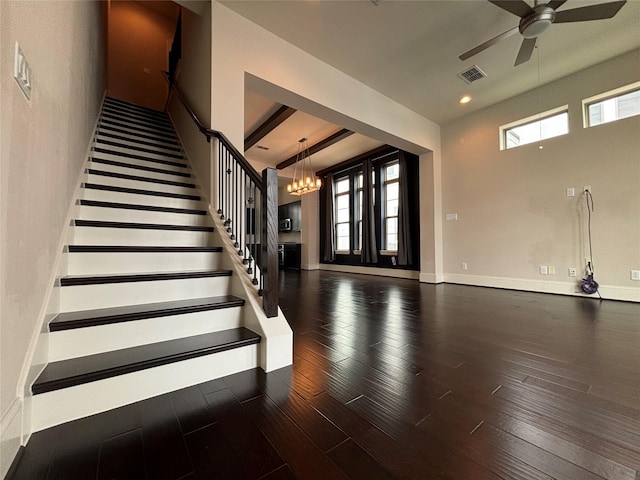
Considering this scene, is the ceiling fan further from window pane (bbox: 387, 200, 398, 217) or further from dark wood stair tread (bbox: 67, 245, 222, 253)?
window pane (bbox: 387, 200, 398, 217)

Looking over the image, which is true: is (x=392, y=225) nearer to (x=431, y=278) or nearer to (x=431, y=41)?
(x=431, y=278)

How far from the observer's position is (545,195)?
12.9ft

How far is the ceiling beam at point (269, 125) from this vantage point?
451 centimetres

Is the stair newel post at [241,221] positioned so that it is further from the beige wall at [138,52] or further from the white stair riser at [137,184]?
the beige wall at [138,52]

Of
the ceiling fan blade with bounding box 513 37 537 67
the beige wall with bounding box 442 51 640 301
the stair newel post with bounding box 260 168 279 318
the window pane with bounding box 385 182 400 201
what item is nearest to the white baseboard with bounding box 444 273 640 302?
the beige wall with bounding box 442 51 640 301

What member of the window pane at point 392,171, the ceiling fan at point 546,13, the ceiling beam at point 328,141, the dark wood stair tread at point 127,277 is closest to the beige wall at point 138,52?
the ceiling beam at point 328,141

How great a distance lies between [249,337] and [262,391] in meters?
0.33

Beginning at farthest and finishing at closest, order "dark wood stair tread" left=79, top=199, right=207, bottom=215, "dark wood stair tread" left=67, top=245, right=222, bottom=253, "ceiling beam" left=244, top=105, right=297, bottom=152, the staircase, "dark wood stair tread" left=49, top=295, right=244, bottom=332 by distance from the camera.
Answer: "ceiling beam" left=244, top=105, right=297, bottom=152
"dark wood stair tread" left=79, top=199, right=207, bottom=215
"dark wood stair tread" left=67, top=245, right=222, bottom=253
"dark wood stair tread" left=49, top=295, right=244, bottom=332
the staircase

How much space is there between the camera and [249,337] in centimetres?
154

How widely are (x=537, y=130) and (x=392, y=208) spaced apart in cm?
296

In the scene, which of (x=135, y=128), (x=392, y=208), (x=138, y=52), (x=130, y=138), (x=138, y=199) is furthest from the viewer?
(x=392, y=208)

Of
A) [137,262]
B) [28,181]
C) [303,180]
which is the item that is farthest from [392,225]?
[28,181]

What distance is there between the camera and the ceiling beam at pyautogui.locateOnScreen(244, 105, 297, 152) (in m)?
4.51

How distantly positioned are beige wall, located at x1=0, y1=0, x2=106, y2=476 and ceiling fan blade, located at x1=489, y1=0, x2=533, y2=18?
128 inches
